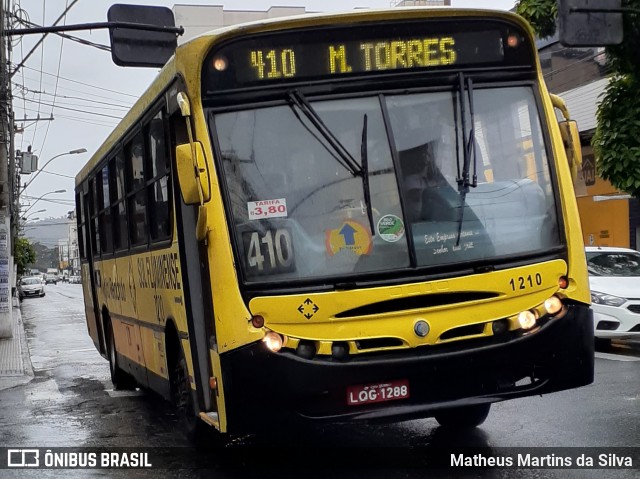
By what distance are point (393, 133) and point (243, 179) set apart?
1034mm

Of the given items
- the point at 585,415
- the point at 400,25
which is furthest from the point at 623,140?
the point at 400,25

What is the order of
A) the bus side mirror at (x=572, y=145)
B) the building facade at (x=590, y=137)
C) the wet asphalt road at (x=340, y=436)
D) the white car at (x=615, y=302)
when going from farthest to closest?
the building facade at (x=590, y=137)
the white car at (x=615, y=302)
the wet asphalt road at (x=340, y=436)
the bus side mirror at (x=572, y=145)

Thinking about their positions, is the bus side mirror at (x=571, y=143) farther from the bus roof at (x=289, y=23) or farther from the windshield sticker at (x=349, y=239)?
the windshield sticker at (x=349, y=239)

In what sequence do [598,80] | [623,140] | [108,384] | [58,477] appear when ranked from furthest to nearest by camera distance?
[598,80]
[623,140]
[108,384]
[58,477]

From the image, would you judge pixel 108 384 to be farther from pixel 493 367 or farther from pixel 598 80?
pixel 598 80

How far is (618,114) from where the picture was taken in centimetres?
1555

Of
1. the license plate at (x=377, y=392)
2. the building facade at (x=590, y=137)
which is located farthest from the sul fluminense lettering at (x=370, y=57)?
the building facade at (x=590, y=137)

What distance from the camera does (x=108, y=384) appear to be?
44.1 feet

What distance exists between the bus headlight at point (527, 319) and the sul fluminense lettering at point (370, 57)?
70.0 inches

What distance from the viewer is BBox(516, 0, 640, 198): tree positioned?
1519 cm

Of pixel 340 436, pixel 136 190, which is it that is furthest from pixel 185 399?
pixel 136 190

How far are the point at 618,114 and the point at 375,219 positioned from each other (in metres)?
10.4

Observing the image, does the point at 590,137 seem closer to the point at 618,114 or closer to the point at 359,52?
the point at 618,114

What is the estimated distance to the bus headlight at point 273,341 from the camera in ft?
20.0
